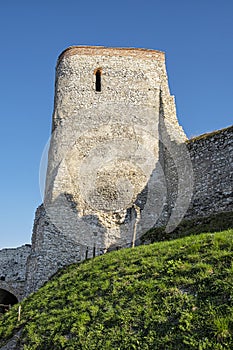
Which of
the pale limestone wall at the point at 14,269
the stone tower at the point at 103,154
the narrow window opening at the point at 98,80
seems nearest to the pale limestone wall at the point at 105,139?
the stone tower at the point at 103,154

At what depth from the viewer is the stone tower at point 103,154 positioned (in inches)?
557

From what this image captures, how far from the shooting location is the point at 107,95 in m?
17.0

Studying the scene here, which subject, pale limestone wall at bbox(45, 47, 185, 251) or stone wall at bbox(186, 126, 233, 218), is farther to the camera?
pale limestone wall at bbox(45, 47, 185, 251)

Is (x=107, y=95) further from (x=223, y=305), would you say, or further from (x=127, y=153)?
(x=223, y=305)

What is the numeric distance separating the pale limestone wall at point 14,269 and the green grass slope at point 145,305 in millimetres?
7802

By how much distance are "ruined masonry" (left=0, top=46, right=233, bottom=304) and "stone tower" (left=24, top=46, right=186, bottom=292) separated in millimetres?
43

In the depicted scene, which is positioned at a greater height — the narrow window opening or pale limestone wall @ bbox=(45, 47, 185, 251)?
the narrow window opening

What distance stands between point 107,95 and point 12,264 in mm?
9478

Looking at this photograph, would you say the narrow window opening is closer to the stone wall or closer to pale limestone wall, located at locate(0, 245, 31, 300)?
the stone wall

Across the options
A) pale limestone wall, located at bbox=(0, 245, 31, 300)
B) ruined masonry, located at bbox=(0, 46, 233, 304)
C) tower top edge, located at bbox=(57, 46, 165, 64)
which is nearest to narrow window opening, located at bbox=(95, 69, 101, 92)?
ruined masonry, located at bbox=(0, 46, 233, 304)

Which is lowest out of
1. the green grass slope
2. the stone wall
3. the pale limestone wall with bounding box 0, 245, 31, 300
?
the green grass slope

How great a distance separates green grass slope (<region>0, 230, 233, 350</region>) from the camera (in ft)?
16.6

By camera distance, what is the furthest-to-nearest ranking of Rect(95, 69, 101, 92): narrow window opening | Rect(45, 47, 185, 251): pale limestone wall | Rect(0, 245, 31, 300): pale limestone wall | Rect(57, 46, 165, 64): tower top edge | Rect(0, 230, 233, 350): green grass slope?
Rect(57, 46, 165, 64): tower top edge → Rect(95, 69, 101, 92): narrow window opening → Rect(0, 245, 31, 300): pale limestone wall → Rect(45, 47, 185, 251): pale limestone wall → Rect(0, 230, 233, 350): green grass slope

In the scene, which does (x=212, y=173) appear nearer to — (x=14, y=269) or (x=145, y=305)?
(x=145, y=305)
